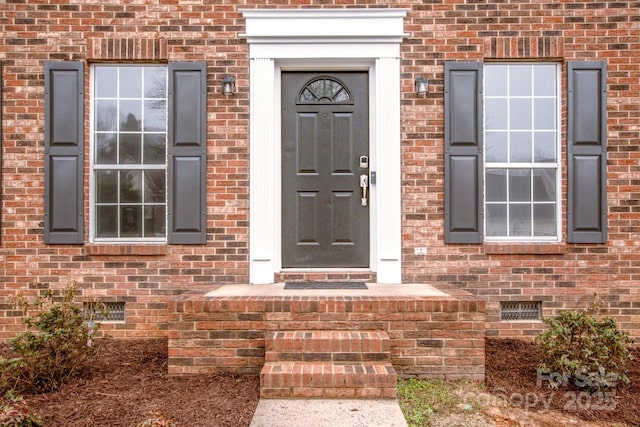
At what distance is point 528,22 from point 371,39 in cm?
163

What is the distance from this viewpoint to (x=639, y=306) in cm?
454

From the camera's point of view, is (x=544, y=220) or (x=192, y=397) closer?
(x=192, y=397)

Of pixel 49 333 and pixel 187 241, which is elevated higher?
pixel 187 241

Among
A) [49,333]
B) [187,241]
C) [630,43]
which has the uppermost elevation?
[630,43]

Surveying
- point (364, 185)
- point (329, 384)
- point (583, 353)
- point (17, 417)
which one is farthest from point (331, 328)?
point (17, 417)

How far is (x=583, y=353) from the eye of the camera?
342 cm

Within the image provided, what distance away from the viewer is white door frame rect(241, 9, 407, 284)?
176 inches

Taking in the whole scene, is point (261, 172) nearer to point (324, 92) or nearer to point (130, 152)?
point (324, 92)

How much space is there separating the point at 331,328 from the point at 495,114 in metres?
2.90

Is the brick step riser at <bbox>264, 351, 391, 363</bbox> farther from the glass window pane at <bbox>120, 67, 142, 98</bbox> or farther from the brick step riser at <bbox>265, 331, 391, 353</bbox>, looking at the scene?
the glass window pane at <bbox>120, 67, 142, 98</bbox>

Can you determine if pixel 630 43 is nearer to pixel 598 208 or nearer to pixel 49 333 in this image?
pixel 598 208

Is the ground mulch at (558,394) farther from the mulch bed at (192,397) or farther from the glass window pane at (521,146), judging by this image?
the glass window pane at (521,146)

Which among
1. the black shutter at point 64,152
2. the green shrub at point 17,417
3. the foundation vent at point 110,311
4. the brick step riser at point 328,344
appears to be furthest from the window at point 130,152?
the green shrub at point 17,417

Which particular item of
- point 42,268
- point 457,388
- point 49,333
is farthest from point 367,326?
point 42,268
